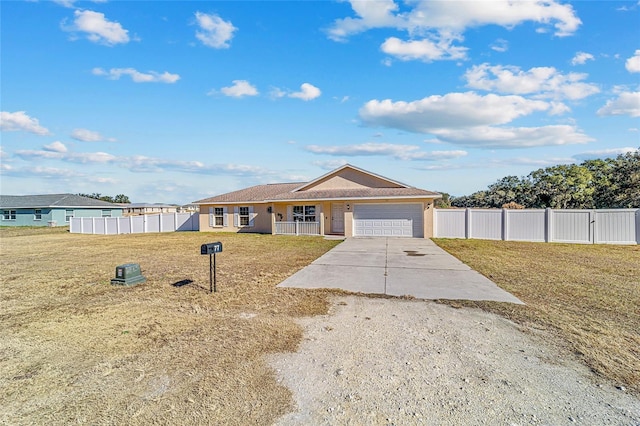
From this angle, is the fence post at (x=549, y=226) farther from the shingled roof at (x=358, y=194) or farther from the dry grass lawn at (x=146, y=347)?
the dry grass lawn at (x=146, y=347)

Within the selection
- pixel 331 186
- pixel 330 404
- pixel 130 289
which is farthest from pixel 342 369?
pixel 331 186

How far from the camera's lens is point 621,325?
4922 millimetres

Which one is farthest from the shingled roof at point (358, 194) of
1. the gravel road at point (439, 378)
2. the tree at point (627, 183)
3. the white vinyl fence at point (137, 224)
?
the tree at point (627, 183)

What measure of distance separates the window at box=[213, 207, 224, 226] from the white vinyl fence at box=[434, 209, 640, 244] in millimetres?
15530

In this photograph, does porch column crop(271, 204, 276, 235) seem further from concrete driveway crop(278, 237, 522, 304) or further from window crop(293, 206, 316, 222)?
concrete driveway crop(278, 237, 522, 304)

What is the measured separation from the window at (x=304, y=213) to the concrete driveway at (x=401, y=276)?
9.05 meters

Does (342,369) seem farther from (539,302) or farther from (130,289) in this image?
(130,289)

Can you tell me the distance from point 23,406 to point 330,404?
2869mm

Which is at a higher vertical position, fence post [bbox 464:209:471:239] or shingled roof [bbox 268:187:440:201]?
shingled roof [bbox 268:187:440:201]

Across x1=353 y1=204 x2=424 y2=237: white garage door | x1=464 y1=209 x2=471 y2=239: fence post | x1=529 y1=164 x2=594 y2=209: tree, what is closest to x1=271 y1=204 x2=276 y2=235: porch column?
x1=353 y1=204 x2=424 y2=237: white garage door

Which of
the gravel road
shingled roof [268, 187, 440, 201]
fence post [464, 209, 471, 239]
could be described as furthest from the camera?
shingled roof [268, 187, 440, 201]

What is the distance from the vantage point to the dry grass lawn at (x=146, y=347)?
3.00 meters

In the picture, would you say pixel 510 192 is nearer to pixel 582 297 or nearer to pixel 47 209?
pixel 582 297

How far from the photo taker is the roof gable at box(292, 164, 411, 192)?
20466mm
